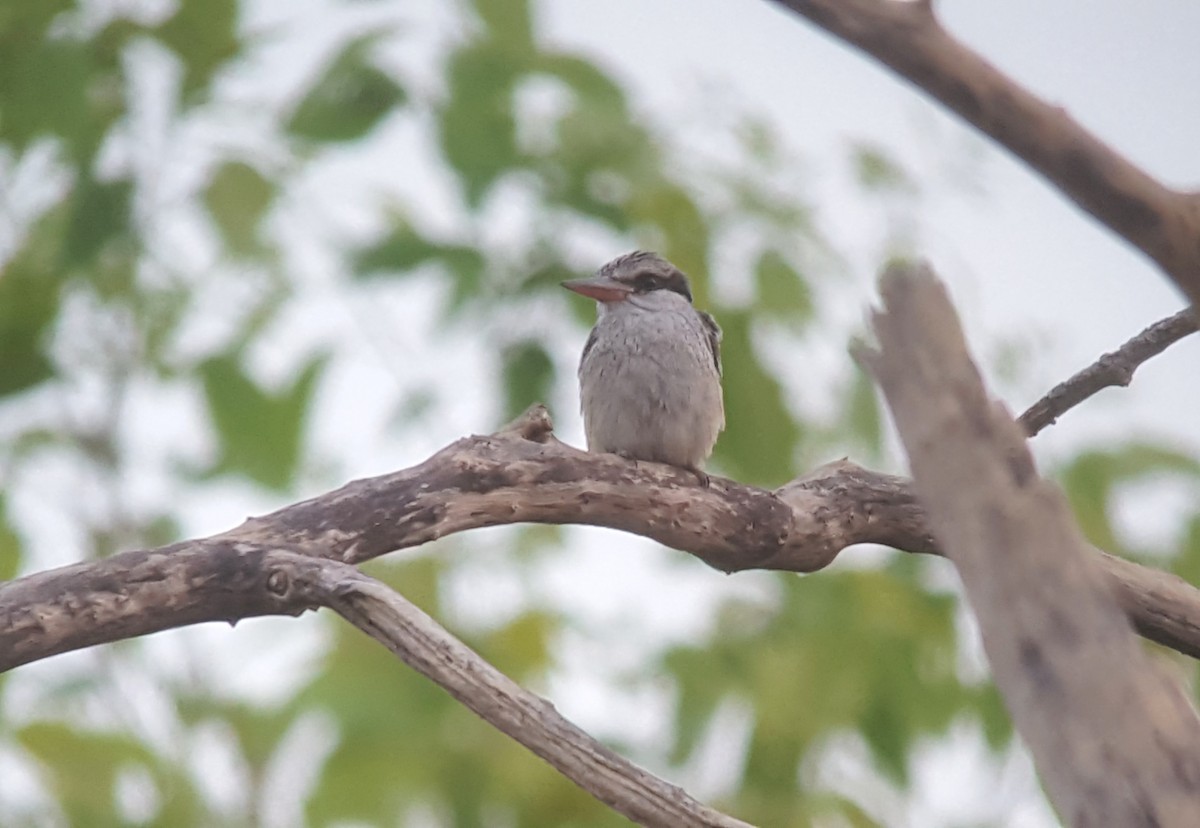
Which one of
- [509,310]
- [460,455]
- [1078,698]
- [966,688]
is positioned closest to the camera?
[1078,698]

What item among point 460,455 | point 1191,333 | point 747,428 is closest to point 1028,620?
point 460,455

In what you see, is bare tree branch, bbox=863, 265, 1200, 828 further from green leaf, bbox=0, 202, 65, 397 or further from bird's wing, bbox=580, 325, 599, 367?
green leaf, bbox=0, 202, 65, 397

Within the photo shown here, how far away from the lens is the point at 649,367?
3.30 m

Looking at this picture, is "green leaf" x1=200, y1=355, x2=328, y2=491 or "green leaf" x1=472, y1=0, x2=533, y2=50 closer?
"green leaf" x1=472, y1=0, x2=533, y2=50

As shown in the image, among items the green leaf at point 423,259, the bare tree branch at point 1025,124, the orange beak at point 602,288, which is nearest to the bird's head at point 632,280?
the orange beak at point 602,288

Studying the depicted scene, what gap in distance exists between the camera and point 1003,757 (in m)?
3.71

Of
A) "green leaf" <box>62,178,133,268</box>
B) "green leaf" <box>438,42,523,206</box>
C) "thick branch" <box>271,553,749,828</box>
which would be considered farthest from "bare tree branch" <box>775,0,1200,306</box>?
"green leaf" <box>62,178,133,268</box>

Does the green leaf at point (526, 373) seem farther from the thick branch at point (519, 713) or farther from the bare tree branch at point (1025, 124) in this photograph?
the bare tree branch at point (1025, 124)

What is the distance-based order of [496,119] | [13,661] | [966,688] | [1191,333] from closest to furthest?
1. [13,661]
2. [1191,333]
3. [496,119]
4. [966,688]

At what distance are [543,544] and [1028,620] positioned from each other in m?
3.45

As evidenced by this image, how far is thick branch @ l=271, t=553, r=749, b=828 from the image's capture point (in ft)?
5.53

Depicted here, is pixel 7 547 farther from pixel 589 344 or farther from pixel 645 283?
pixel 645 283

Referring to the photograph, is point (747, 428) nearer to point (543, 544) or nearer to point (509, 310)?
point (509, 310)

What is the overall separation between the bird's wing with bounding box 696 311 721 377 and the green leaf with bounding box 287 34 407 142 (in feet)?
2.48
